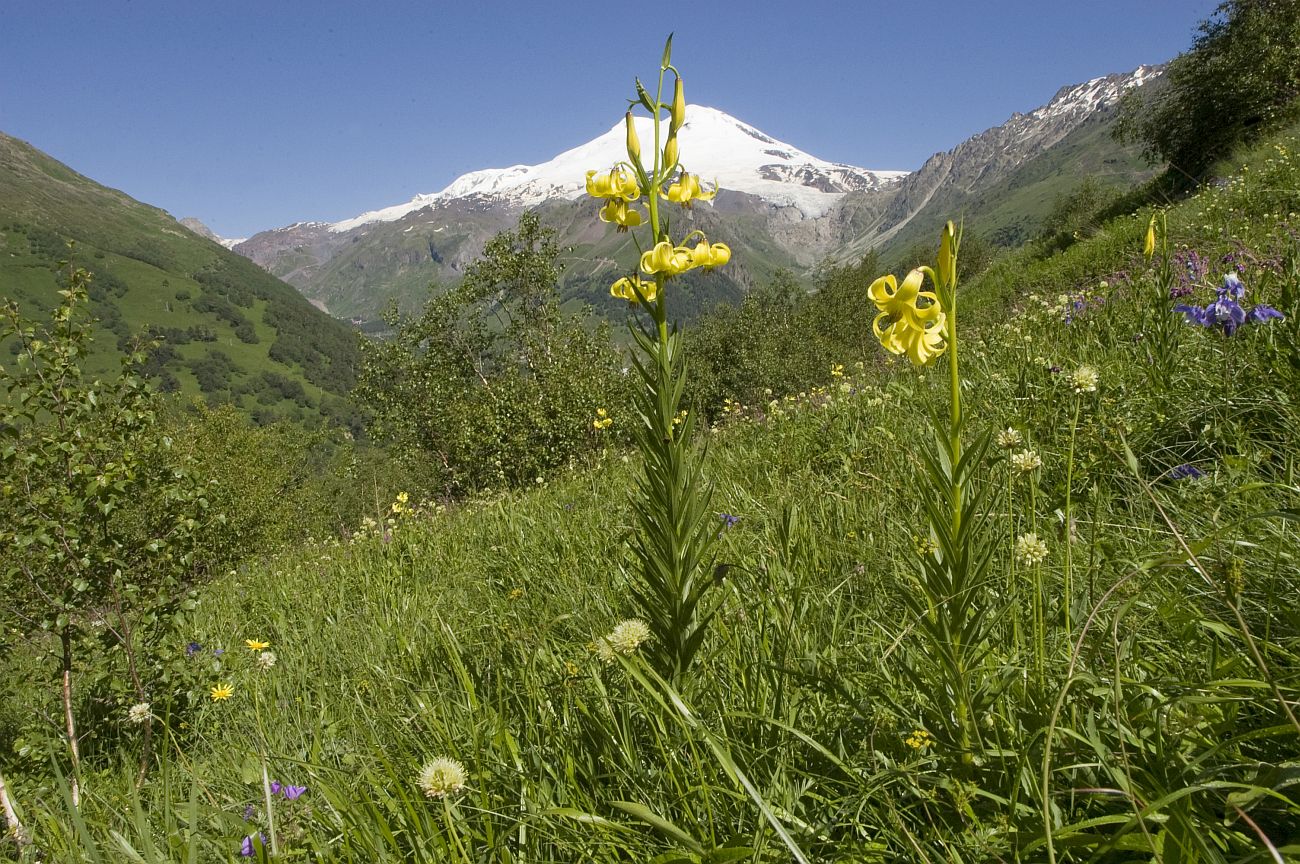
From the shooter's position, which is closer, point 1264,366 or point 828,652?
point 828,652

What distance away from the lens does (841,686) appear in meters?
1.59

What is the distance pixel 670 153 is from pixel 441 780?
181cm

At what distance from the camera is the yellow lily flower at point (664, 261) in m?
1.88

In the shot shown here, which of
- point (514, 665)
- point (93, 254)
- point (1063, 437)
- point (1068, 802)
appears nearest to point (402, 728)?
point (514, 665)

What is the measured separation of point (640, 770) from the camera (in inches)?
66.3

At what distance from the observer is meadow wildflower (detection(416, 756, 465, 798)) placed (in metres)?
1.47

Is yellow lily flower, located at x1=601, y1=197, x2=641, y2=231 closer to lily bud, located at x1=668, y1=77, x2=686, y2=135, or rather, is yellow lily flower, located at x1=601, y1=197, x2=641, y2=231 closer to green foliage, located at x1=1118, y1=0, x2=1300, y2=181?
lily bud, located at x1=668, y1=77, x2=686, y2=135

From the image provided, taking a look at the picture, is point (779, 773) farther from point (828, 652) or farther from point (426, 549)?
point (426, 549)

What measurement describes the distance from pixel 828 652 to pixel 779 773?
20.0 inches

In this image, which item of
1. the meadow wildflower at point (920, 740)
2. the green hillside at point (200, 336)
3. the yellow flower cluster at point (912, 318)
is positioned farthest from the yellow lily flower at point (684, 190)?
the green hillside at point (200, 336)

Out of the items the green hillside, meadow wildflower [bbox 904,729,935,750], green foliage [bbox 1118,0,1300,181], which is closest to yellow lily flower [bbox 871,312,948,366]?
meadow wildflower [bbox 904,729,935,750]

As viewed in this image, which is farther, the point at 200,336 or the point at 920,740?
the point at 200,336

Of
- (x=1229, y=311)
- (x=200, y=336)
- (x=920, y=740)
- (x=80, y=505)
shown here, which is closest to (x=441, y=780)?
(x=920, y=740)

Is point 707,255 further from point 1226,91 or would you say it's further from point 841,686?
point 1226,91
